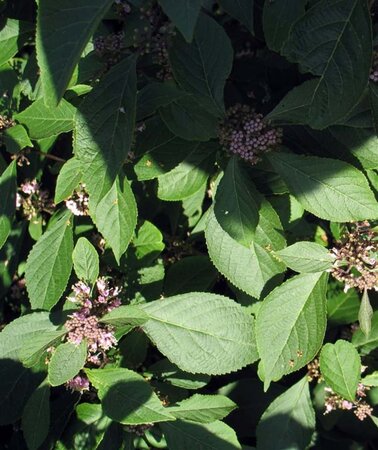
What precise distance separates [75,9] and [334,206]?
29.3 inches

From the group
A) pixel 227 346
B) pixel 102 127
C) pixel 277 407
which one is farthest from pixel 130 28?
pixel 277 407

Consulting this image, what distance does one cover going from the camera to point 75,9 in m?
1.07

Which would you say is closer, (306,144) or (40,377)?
(306,144)

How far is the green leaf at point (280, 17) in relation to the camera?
148 centimetres

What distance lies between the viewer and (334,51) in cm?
130

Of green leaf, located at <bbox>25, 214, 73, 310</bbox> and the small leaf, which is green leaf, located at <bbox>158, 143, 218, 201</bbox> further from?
the small leaf

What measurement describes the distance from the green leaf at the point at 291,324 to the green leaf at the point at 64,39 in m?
0.78

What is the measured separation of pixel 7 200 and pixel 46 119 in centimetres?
27

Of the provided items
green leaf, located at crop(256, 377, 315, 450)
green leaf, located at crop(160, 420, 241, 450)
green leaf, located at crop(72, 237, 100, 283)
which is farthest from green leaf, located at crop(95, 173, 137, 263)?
green leaf, located at crop(256, 377, 315, 450)

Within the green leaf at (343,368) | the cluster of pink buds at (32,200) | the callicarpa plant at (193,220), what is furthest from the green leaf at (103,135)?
the green leaf at (343,368)

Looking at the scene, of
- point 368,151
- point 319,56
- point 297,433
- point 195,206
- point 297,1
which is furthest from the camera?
point 195,206

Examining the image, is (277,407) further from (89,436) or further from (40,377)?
(40,377)

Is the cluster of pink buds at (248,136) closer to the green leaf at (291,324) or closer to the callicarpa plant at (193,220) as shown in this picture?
the callicarpa plant at (193,220)

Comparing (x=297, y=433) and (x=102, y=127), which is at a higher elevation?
(x=102, y=127)
